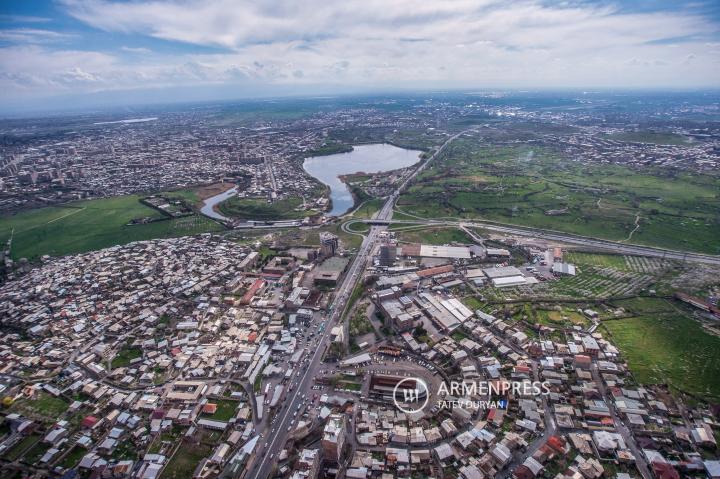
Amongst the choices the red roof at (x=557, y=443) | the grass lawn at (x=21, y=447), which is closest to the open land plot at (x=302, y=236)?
the grass lawn at (x=21, y=447)

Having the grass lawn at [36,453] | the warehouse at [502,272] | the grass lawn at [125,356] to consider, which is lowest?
the grass lawn at [36,453]

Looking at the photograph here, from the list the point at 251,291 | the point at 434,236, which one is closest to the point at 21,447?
the point at 251,291

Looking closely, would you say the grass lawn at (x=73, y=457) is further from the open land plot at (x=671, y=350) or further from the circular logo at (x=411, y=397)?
the open land plot at (x=671, y=350)

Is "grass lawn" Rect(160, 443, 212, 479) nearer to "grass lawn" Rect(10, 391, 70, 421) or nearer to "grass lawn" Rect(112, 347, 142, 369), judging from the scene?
"grass lawn" Rect(10, 391, 70, 421)

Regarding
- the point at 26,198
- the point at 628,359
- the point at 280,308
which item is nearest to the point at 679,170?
the point at 628,359

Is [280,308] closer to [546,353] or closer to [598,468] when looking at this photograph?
[546,353]

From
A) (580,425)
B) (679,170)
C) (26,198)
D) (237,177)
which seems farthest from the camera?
(237,177)

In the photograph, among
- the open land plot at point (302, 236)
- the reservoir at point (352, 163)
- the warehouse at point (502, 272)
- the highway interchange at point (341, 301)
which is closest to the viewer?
the highway interchange at point (341, 301)

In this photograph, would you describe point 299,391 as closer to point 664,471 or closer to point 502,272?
point 664,471
